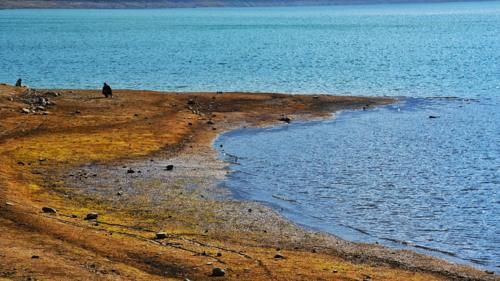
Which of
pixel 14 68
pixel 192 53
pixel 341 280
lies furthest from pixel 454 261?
pixel 192 53

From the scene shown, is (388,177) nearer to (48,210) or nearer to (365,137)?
(365,137)

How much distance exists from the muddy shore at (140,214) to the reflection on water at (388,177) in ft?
4.48

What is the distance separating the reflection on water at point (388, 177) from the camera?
2523 cm

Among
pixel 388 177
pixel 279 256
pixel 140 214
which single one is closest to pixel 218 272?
pixel 279 256

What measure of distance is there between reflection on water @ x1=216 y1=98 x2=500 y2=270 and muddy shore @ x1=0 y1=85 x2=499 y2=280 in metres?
1.37

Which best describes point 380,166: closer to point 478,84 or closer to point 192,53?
point 478,84

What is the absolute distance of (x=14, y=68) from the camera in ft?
291

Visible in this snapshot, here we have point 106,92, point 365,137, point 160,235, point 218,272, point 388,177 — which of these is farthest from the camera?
point 106,92

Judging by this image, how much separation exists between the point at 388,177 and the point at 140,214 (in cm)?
1106

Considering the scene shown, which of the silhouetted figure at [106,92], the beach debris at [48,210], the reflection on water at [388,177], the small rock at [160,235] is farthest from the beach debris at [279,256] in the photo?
the silhouetted figure at [106,92]

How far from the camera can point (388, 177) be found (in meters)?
32.6

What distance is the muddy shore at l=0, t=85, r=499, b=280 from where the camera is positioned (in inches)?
789

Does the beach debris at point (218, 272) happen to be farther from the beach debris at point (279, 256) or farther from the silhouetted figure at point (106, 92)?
the silhouetted figure at point (106, 92)

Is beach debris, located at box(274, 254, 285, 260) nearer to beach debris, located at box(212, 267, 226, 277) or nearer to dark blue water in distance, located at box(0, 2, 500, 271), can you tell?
beach debris, located at box(212, 267, 226, 277)
